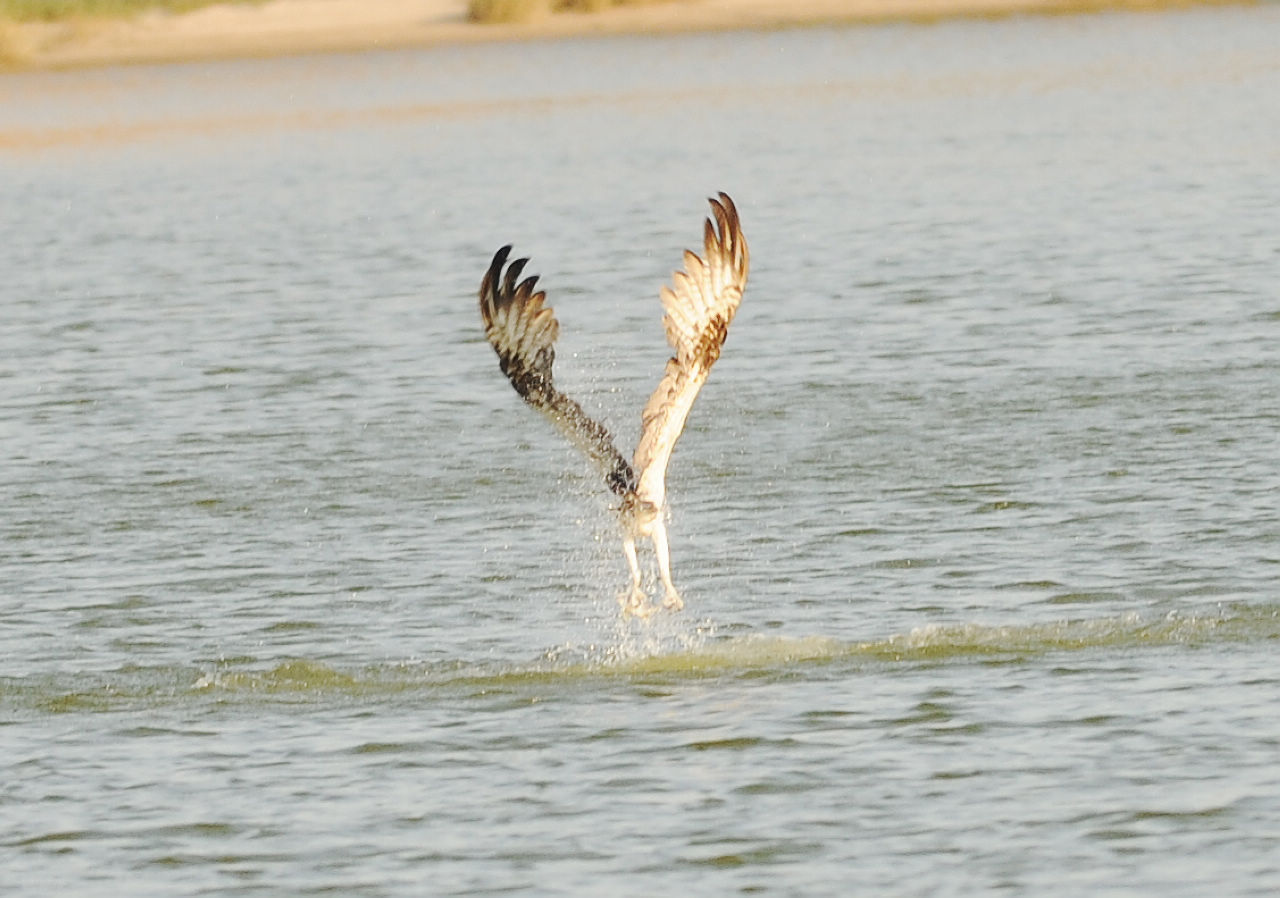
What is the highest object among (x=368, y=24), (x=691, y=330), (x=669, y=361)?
(x=368, y=24)

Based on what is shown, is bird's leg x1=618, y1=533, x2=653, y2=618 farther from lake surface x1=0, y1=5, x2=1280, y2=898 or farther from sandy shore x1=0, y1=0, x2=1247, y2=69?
sandy shore x1=0, y1=0, x2=1247, y2=69

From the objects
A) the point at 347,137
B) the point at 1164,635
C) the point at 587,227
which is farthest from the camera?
the point at 347,137

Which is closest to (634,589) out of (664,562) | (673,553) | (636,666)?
(664,562)

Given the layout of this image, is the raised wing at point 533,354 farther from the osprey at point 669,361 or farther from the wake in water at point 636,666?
the wake in water at point 636,666

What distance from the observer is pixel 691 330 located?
10.7m

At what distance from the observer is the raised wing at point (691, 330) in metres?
10.7

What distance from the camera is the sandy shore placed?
170ft

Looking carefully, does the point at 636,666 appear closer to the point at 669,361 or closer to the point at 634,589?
the point at 634,589

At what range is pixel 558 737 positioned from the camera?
34.3ft

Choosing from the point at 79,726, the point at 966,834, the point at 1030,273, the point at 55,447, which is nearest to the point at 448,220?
the point at 1030,273

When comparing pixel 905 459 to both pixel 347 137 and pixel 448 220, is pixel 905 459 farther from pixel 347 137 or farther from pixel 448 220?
pixel 347 137

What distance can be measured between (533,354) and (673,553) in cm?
314

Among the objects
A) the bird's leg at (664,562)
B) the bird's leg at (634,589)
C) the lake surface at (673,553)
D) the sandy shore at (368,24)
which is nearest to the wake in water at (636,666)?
the lake surface at (673,553)

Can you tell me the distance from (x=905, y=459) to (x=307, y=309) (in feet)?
31.0
